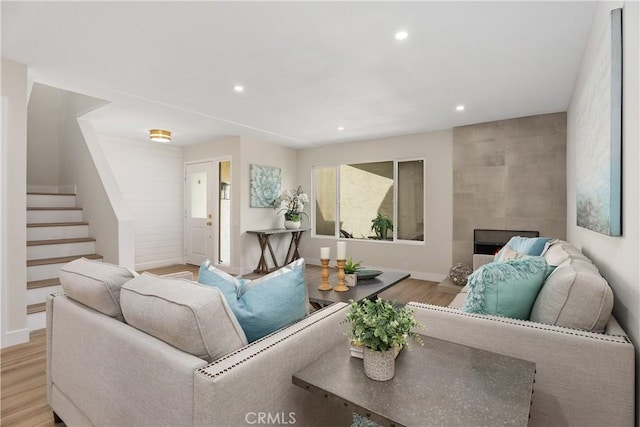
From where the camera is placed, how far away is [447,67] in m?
2.73

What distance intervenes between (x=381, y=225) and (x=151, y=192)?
4318 mm

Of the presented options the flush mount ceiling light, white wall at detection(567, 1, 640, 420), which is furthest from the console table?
white wall at detection(567, 1, 640, 420)

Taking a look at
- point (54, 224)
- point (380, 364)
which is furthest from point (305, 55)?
point (54, 224)

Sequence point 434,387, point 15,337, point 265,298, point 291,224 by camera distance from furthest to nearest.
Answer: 1. point 291,224
2. point 15,337
3. point 265,298
4. point 434,387

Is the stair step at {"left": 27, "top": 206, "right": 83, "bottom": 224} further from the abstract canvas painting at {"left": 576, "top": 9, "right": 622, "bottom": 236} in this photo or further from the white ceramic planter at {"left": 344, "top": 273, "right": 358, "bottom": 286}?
the abstract canvas painting at {"left": 576, "top": 9, "right": 622, "bottom": 236}

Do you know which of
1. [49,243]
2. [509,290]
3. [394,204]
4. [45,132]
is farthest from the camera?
[394,204]

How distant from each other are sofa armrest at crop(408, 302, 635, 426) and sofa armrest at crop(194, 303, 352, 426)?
722mm

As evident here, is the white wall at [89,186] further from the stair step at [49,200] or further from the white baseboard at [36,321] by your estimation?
the white baseboard at [36,321]

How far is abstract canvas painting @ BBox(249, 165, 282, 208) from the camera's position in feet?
17.9

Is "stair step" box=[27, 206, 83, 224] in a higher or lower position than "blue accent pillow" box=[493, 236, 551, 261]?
higher

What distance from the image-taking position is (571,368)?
1.20 metres

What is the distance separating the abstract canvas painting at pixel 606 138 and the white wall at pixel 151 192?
6.10 meters

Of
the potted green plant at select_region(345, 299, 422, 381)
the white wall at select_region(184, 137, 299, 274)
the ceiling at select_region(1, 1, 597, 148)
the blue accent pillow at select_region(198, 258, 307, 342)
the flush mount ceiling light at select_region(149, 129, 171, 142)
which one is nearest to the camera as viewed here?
the potted green plant at select_region(345, 299, 422, 381)

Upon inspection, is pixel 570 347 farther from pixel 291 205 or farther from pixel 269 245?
pixel 291 205
